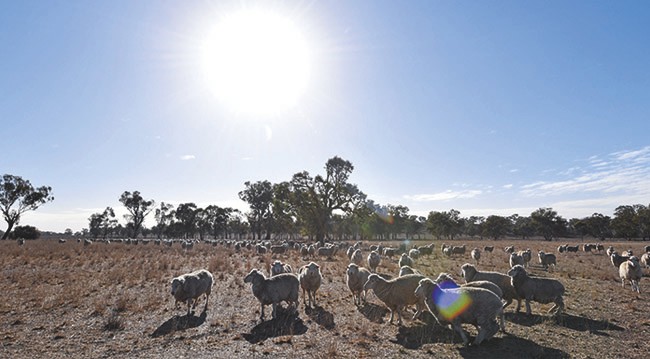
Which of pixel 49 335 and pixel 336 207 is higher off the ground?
pixel 336 207

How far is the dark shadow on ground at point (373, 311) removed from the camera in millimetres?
11977

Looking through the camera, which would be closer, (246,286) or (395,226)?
(246,286)

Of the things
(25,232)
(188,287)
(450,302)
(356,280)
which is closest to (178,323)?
(188,287)

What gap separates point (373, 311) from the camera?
13.1 metres

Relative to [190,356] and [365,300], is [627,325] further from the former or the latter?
[190,356]

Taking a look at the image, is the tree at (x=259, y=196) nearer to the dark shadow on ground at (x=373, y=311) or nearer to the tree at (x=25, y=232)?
the tree at (x=25, y=232)

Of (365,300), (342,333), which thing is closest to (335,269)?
(365,300)

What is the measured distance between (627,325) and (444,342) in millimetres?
6858

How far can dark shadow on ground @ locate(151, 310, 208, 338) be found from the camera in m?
10.5

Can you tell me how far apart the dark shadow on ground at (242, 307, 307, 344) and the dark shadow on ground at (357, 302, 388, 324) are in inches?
103

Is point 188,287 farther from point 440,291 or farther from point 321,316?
point 440,291

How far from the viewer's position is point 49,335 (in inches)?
397

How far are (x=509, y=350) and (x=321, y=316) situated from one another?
644cm

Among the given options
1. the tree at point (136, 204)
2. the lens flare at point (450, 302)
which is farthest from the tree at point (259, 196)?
the lens flare at point (450, 302)
